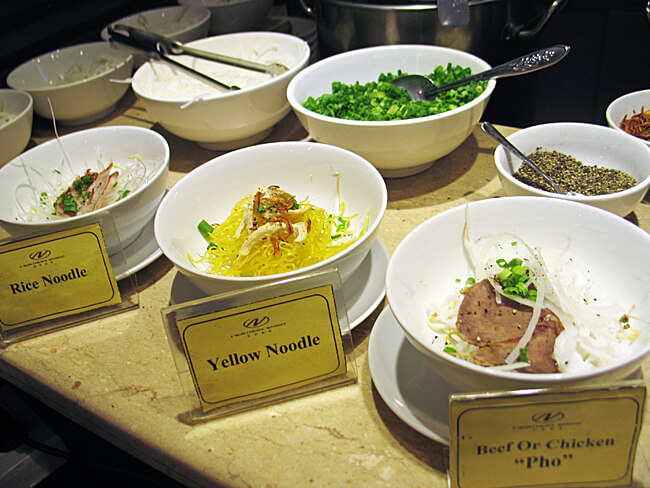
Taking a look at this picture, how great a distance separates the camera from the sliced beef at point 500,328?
2.30 ft

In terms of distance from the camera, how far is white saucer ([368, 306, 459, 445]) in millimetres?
702

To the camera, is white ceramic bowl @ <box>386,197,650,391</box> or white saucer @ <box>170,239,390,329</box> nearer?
white ceramic bowl @ <box>386,197,650,391</box>

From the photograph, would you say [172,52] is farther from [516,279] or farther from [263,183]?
[516,279]

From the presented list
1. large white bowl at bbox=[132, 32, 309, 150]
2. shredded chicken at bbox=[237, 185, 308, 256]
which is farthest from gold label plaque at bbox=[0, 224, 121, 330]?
large white bowl at bbox=[132, 32, 309, 150]

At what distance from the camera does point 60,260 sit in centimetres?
95

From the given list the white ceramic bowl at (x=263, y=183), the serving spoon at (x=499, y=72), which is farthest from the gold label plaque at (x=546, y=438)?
the serving spoon at (x=499, y=72)

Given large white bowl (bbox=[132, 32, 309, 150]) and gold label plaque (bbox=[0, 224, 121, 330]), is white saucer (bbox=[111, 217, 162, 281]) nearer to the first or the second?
gold label plaque (bbox=[0, 224, 121, 330])

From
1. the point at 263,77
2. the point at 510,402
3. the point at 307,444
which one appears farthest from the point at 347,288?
the point at 263,77

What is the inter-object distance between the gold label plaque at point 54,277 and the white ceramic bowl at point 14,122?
0.69m

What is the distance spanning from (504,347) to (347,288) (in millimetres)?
308

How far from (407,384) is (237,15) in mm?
1784

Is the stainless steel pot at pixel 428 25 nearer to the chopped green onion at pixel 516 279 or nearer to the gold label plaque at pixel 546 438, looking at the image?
the chopped green onion at pixel 516 279

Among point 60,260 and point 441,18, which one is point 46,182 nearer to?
point 60,260

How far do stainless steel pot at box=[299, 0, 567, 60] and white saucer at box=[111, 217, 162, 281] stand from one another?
36.5 inches
